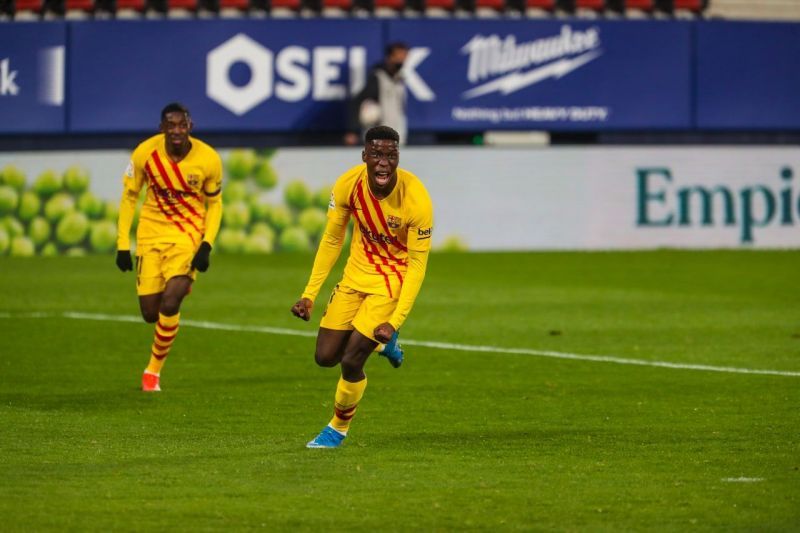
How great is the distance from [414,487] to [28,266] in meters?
14.2

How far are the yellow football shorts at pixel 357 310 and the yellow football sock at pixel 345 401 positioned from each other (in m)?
0.30

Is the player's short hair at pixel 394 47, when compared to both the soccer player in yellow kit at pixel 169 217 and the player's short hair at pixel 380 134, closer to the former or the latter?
the soccer player in yellow kit at pixel 169 217

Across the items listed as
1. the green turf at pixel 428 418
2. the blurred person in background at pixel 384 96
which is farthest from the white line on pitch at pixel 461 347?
the blurred person in background at pixel 384 96

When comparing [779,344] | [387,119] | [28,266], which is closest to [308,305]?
[779,344]

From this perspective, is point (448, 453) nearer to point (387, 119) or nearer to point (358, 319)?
point (358, 319)

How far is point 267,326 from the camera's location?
16.8 meters

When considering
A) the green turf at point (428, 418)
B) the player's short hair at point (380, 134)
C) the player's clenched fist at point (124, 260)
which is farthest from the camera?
the player's clenched fist at point (124, 260)

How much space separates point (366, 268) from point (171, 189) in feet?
11.1

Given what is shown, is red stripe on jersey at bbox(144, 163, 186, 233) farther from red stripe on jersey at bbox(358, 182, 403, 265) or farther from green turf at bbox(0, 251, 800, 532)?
red stripe on jersey at bbox(358, 182, 403, 265)

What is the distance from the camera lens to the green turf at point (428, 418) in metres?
8.11

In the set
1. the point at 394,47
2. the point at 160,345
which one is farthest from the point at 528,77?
the point at 160,345

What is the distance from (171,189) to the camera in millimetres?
13008

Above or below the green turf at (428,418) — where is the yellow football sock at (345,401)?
above

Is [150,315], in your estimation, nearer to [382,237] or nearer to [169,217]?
[169,217]
